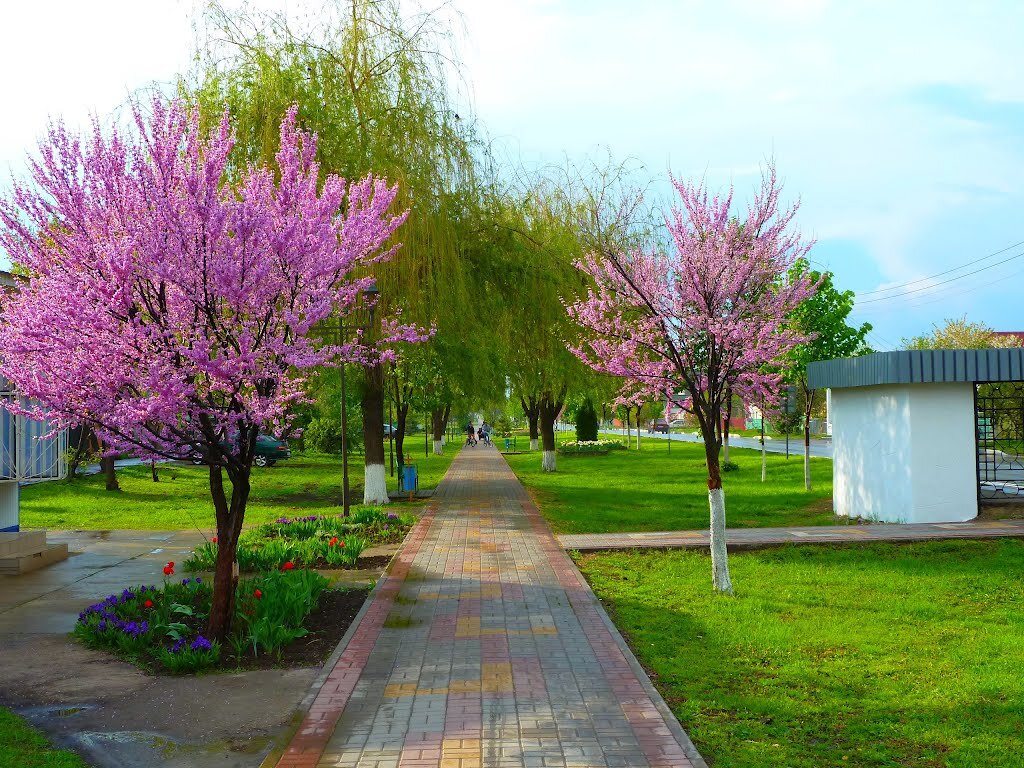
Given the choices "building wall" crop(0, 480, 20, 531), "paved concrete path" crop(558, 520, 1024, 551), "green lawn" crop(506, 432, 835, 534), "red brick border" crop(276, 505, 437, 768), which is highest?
"building wall" crop(0, 480, 20, 531)

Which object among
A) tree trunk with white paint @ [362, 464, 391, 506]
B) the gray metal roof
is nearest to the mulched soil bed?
the gray metal roof

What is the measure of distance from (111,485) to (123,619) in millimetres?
18635

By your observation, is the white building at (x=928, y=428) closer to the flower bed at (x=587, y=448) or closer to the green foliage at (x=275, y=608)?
the green foliage at (x=275, y=608)

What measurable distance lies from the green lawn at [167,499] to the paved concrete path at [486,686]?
9.21m

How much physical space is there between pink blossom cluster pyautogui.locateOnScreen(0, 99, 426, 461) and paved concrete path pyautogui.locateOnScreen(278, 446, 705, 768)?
7.96 feet

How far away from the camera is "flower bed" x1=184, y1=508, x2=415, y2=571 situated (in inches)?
470

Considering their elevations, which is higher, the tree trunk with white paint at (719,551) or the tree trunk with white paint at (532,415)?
the tree trunk with white paint at (532,415)

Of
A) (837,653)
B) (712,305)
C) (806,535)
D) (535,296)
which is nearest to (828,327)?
(535,296)

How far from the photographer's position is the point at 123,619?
337 inches

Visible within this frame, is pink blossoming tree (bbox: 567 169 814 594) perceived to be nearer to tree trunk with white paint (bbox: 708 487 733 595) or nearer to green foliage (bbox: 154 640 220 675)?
tree trunk with white paint (bbox: 708 487 733 595)

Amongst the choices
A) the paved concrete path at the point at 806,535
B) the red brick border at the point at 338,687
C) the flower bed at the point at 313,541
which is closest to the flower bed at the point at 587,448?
the flower bed at the point at 313,541

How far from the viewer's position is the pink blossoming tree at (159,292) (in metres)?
7.02

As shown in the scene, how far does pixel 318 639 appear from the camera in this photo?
8.24m

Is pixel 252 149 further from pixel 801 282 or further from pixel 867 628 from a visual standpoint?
pixel 867 628
